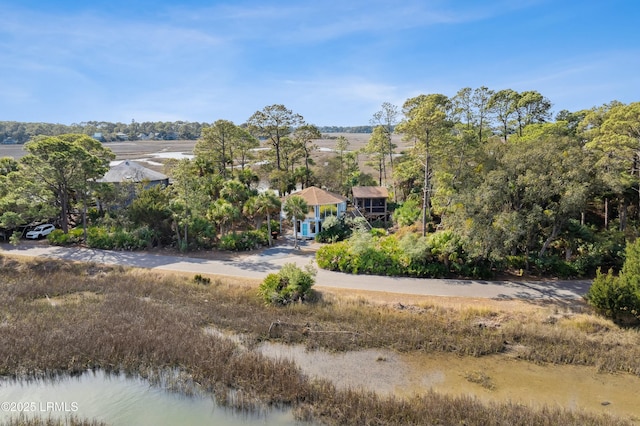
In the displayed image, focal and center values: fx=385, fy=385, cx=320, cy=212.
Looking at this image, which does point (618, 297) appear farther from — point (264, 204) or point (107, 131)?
point (107, 131)

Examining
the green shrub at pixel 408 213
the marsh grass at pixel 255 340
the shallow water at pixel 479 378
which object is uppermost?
the green shrub at pixel 408 213

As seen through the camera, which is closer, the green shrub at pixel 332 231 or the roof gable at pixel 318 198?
the green shrub at pixel 332 231

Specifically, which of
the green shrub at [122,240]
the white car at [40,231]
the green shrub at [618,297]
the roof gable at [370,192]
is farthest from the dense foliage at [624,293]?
the white car at [40,231]

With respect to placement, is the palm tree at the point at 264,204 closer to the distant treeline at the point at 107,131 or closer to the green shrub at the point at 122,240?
the green shrub at the point at 122,240

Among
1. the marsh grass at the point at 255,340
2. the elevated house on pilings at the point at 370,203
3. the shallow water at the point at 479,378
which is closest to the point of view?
the marsh grass at the point at 255,340

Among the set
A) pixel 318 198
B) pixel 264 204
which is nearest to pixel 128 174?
pixel 264 204

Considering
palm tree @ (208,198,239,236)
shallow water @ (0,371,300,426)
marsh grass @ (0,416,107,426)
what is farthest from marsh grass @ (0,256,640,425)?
palm tree @ (208,198,239,236)

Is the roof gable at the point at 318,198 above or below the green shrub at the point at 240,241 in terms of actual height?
above
